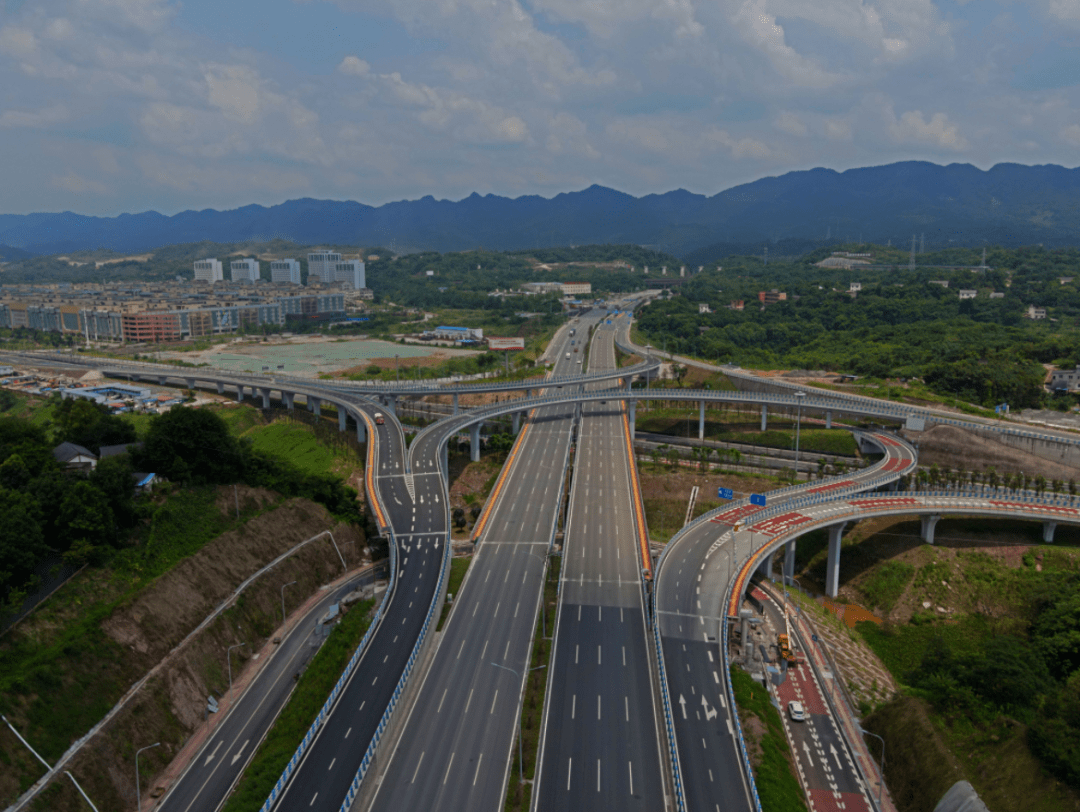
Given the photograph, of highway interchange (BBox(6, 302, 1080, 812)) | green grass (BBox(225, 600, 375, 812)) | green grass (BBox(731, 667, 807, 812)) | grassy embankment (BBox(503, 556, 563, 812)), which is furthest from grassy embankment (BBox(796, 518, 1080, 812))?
green grass (BBox(225, 600, 375, 812))

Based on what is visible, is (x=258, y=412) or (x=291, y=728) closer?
(x=291, y=728)

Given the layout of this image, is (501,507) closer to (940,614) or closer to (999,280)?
(940,614)

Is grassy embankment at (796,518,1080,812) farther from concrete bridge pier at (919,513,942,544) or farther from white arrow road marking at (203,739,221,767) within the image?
white arrow road marking at (203,739,221,767)

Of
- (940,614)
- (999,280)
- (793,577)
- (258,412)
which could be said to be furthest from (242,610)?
(999,280)

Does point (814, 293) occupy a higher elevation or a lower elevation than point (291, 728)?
higher

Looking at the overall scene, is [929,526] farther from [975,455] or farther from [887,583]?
[975,455]

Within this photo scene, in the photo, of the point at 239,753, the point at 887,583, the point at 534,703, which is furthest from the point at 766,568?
the point at 239,753
